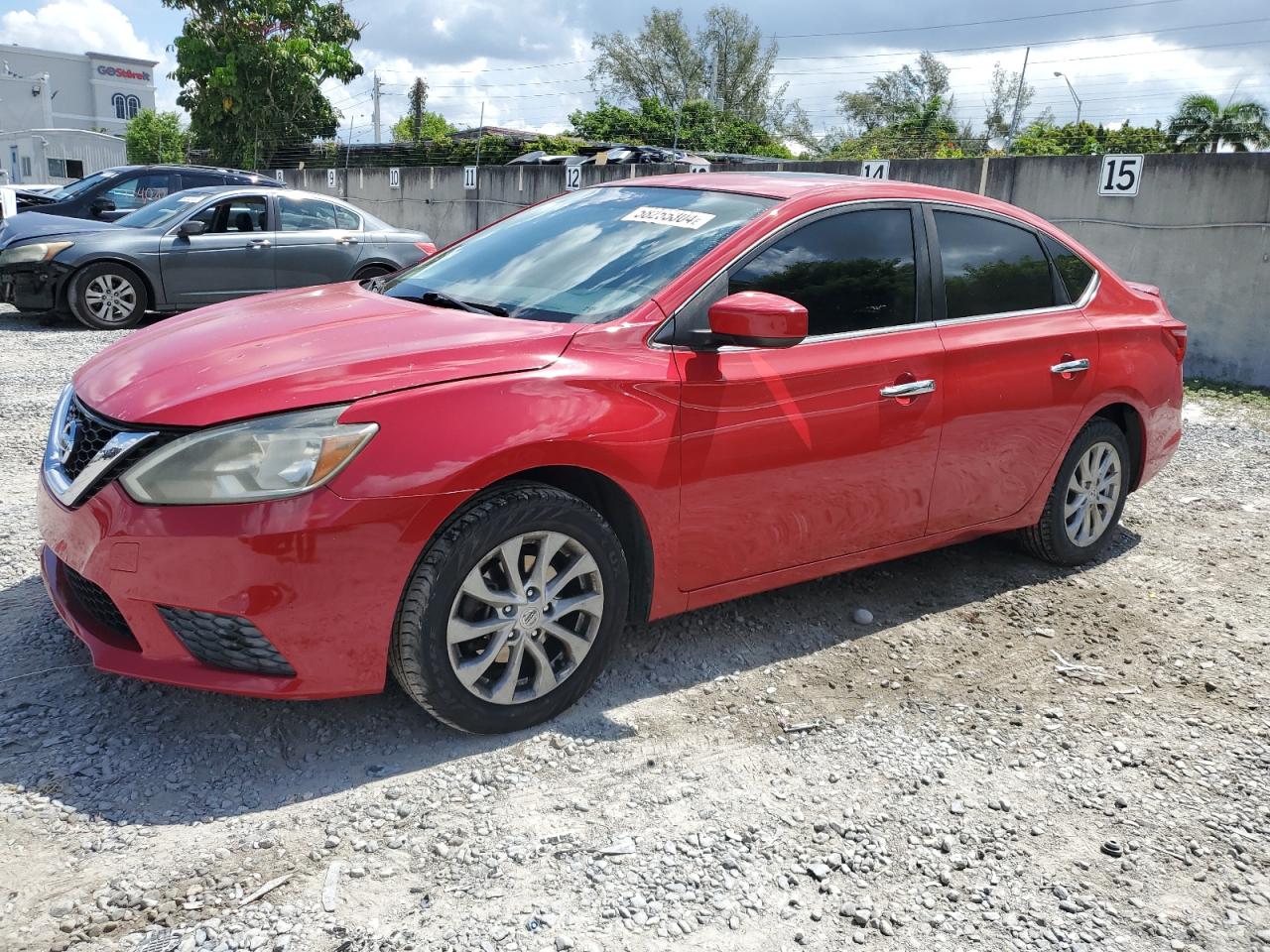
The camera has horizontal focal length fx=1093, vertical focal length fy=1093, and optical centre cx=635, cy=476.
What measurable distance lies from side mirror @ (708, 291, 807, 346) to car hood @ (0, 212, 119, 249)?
30.3 feet

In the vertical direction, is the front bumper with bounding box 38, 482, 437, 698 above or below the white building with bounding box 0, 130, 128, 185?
below

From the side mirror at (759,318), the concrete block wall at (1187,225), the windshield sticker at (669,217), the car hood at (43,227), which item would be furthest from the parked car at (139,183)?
the side mirror at (759,318)

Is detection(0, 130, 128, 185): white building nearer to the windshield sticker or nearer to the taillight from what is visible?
the windshield sticker

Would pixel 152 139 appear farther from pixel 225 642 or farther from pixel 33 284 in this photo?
pixel 225 642

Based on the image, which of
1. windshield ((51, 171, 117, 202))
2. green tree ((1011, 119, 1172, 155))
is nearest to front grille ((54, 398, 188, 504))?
windshield ((51, 171, 117, 202))

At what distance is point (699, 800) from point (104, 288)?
9.49 m

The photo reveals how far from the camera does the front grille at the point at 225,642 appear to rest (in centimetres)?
287

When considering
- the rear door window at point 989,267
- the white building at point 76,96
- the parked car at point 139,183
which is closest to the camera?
the rear door window at point 989,267

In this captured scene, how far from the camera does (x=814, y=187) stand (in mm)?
4055

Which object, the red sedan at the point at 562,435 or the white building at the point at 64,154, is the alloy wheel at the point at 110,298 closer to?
the red sedan at the point at 562,435

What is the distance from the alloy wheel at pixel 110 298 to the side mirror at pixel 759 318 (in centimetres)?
891

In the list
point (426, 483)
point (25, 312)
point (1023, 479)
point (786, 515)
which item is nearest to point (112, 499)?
point (426, 483)

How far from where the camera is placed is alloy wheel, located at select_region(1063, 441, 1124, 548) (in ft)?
16.3

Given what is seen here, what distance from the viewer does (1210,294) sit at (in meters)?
10.1
